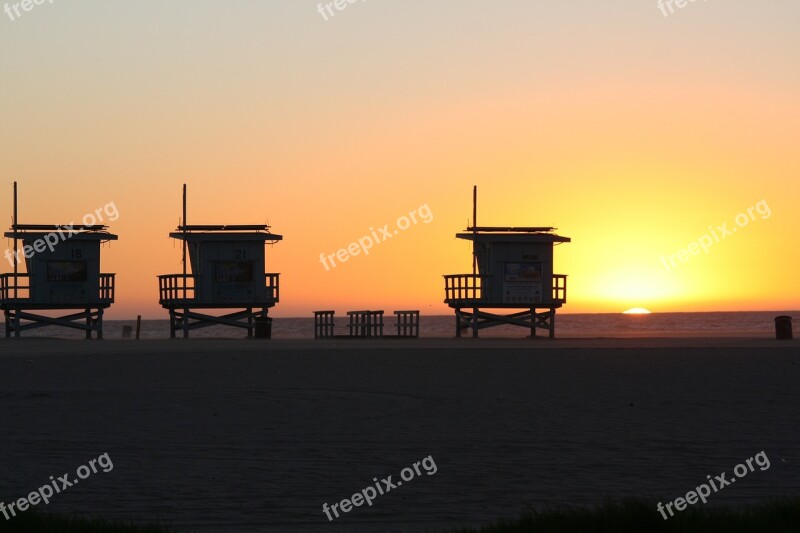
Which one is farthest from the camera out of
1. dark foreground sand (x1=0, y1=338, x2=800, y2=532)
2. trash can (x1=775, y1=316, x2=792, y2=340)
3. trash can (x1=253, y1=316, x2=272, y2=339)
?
trash can (x1=253, y1=316, x2=272, y2=339)

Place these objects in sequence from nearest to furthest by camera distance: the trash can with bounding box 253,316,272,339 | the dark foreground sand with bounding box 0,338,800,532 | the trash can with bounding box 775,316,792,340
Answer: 1. the dark foreground sand with bounding box 0,338,800,532
2. the trash can with bounding box 775,316,792,340
3. the trash can with bounding box 253,316,272,339

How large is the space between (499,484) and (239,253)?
1662 inches

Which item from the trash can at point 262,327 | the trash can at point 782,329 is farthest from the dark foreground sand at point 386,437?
the trash can at point 262,327

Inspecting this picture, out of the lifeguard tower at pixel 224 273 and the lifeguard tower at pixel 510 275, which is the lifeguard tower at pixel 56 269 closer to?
the lifeguard tower at pixel 224 273

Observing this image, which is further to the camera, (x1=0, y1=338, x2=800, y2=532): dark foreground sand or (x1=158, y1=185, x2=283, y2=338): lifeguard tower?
(x1=158, y1=185, x2=283, y2=338): lifeguard tower

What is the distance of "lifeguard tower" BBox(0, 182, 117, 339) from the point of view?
50.9m

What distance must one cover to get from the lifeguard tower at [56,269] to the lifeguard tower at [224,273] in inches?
120

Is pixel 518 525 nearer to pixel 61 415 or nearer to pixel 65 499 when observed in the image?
pixel 65 499

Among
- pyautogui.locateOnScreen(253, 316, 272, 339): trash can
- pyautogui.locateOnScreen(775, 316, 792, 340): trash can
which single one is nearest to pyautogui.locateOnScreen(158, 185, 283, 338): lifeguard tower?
pyautogui.locateOnScreen(253, 316, 272, 339): trash can

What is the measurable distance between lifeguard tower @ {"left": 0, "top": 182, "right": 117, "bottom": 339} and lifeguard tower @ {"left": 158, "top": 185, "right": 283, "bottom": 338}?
3.04 metres

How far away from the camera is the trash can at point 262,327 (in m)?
51.3

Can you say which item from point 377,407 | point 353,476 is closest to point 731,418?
point 377,407

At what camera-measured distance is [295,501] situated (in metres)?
9.34

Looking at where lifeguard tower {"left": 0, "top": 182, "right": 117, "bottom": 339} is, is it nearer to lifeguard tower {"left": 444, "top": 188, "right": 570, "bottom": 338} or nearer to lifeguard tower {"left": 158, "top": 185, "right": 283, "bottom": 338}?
lifeguard tower {"left": 158, "top": 185, "right": 283, "bottom": 338}
